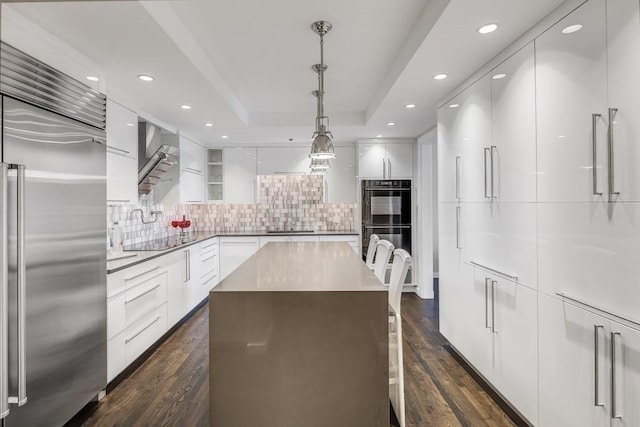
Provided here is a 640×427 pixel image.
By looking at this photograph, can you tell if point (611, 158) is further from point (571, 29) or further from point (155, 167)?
point (155, 167)

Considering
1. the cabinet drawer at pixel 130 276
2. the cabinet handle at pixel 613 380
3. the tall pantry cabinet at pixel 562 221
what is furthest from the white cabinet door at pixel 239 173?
the cabinet handle at pixel 613 380

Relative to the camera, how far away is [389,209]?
5.30 meters

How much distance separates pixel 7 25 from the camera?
1716mm

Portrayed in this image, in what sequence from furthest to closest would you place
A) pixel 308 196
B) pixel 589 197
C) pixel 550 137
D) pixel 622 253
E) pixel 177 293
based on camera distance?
pixel 308 196
pixel 177 293
pixel 550 137
pixel 589 197
pixel 622 253

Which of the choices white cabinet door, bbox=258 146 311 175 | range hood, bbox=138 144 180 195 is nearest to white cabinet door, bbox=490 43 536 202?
range hood, bbox=138 144 180 195

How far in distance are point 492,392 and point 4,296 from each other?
2.87m

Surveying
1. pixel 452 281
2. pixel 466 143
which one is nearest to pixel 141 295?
pixel 452 281

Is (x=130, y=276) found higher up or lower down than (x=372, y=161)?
lower down

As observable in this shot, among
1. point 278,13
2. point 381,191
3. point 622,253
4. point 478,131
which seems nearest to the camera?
point 622,253

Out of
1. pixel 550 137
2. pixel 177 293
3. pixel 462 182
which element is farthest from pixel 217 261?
pixel 550 137

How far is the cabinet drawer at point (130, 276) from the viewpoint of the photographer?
8.34ft

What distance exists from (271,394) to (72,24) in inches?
85.7

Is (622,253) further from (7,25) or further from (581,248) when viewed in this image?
(7,25)

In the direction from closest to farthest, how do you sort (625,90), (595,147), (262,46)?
(625,90) → (595,147) → (262,46)
